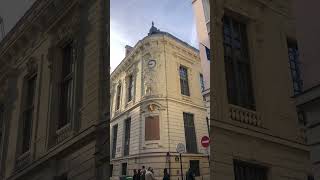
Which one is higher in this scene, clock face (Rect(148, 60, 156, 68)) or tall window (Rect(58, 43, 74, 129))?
tall window (Rect(58, 43, 74, 129))

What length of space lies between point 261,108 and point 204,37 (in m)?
1.12

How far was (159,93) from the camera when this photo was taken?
4.89m

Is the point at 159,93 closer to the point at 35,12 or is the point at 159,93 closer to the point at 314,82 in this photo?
the point at 314,82

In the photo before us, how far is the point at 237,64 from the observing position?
5980 mm

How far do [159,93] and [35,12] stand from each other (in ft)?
21.2

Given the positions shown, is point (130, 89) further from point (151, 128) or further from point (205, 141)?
point (205, 141)

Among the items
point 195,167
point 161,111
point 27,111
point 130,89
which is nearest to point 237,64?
point 130,89

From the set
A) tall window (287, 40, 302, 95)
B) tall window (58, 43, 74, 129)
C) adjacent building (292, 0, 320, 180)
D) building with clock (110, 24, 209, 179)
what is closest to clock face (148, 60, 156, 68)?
building with clock (110, 24, 209, 179)

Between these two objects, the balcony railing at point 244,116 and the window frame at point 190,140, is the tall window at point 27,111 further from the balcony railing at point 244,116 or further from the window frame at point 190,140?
the window frame at point 190,140

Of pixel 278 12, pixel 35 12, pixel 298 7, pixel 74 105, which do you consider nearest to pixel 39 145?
pixel 74 105

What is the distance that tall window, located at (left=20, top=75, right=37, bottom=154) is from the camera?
10103 mm

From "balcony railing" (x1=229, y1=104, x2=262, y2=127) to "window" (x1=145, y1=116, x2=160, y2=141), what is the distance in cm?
84

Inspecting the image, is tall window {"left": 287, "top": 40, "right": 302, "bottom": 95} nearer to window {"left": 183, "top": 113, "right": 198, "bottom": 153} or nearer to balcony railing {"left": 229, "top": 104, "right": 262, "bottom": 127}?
balcony railing {"left": 229, "top": 104, "right": 262, "bottom": 127}

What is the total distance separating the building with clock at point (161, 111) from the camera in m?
4.67
